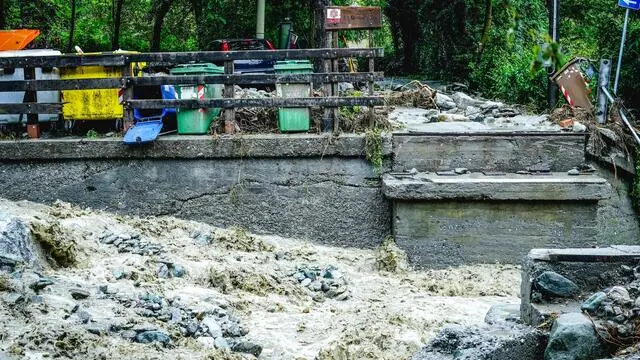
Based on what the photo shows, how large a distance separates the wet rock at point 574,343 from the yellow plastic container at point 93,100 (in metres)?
6.93

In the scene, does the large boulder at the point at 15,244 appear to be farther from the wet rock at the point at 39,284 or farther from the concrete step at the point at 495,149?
the concrete step at the point at 495,149

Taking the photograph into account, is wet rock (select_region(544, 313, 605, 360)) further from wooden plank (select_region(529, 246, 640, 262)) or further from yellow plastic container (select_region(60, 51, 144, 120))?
yellow plastic container (select_region(60, 51, 144, 120))

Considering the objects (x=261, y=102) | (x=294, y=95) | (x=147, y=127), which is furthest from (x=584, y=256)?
(x=147, y=127)

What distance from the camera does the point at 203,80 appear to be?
9.34 m

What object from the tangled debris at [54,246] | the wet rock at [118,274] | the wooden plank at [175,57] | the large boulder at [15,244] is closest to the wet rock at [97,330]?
the large boulder at [15,244]

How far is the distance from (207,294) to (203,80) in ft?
10.5

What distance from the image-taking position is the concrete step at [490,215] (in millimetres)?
8531

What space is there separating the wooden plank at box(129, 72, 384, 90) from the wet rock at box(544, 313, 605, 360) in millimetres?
5437

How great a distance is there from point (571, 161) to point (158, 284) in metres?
5.19

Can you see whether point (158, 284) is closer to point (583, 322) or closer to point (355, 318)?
point (355, 318)

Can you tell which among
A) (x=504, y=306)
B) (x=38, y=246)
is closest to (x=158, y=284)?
(x=38, y=246)

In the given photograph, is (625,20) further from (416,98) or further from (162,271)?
(162,271)

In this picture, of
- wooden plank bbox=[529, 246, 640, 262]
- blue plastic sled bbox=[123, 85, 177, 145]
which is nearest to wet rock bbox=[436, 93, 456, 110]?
blue plastic sled bbox=[123, 85, 177, 145]

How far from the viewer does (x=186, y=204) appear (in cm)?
937
